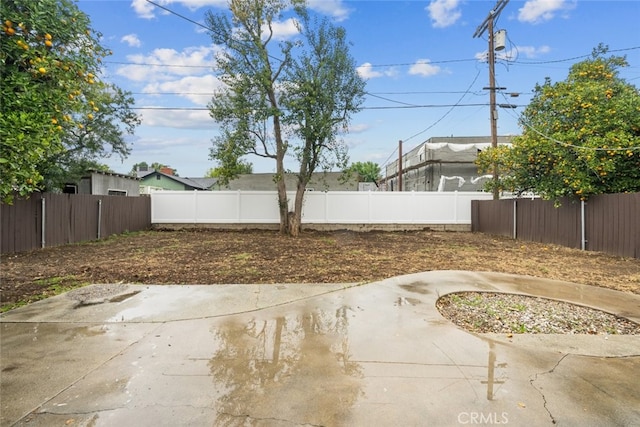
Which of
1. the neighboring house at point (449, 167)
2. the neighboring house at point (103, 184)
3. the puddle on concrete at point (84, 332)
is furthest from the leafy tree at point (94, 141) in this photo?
the neighboring house at point (449, 167)

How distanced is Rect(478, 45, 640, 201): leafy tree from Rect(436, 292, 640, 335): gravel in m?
6.34

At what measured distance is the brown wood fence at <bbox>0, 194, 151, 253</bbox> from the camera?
8.95m

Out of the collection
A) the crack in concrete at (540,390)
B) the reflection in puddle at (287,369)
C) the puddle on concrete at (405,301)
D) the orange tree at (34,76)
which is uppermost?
the orange tree at (34,76)

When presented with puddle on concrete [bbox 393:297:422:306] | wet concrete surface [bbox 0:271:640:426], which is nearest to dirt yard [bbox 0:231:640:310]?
puddle on concrete [bbox 393:297:422:306]

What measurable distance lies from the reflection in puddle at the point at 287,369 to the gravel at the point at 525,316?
1.61 meters

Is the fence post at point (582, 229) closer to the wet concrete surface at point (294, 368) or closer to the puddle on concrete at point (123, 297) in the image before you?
the wet concrete surface at point (294, 368)

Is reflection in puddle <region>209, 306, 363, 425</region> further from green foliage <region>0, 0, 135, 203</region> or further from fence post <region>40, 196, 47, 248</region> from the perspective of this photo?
fence post <region>40, 196, 47, 248</region>

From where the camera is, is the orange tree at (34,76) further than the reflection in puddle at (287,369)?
Yes

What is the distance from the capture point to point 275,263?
7.61 metres

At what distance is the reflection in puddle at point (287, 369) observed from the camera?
7.61 feet

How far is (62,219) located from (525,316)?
12243mm

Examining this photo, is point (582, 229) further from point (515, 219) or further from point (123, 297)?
point (123, 297)

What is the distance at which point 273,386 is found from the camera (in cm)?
261

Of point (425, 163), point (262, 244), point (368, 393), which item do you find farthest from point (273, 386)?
point (425, 163)
